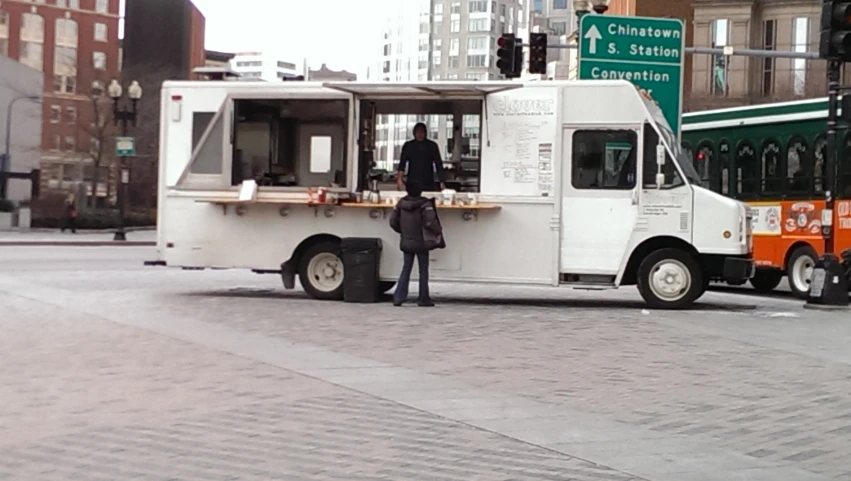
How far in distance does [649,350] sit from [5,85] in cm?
6002

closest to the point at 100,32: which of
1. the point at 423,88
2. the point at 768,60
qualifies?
the point at 768,60

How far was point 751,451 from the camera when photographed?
721 centimetres

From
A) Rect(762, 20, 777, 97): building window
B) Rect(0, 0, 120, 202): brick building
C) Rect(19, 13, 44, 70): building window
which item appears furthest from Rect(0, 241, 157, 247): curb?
Rect(19, 13, 44, 70): building window

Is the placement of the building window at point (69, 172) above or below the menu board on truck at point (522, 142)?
above

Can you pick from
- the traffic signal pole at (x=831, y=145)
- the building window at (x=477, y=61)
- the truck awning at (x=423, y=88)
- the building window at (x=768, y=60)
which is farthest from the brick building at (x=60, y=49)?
the traffic signal pole at (x=831, y=145)

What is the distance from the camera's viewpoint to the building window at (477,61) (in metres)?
165

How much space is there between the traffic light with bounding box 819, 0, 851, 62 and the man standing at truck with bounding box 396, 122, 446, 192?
18.9 ft

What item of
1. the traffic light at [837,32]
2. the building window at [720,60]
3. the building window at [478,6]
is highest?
the building window at [478,6]

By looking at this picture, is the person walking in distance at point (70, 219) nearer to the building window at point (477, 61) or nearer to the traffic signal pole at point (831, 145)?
the traffic signal pole at point (831, 145)

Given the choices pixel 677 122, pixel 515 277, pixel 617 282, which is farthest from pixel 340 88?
pixel 677 122

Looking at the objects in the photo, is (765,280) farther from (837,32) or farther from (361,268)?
(361,268)

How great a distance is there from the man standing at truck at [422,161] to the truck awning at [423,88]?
50 cm

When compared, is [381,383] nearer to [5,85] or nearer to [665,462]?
[665,462]

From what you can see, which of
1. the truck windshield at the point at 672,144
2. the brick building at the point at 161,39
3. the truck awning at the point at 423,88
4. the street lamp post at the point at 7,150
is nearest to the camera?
the truck awning at the point at 423,88
